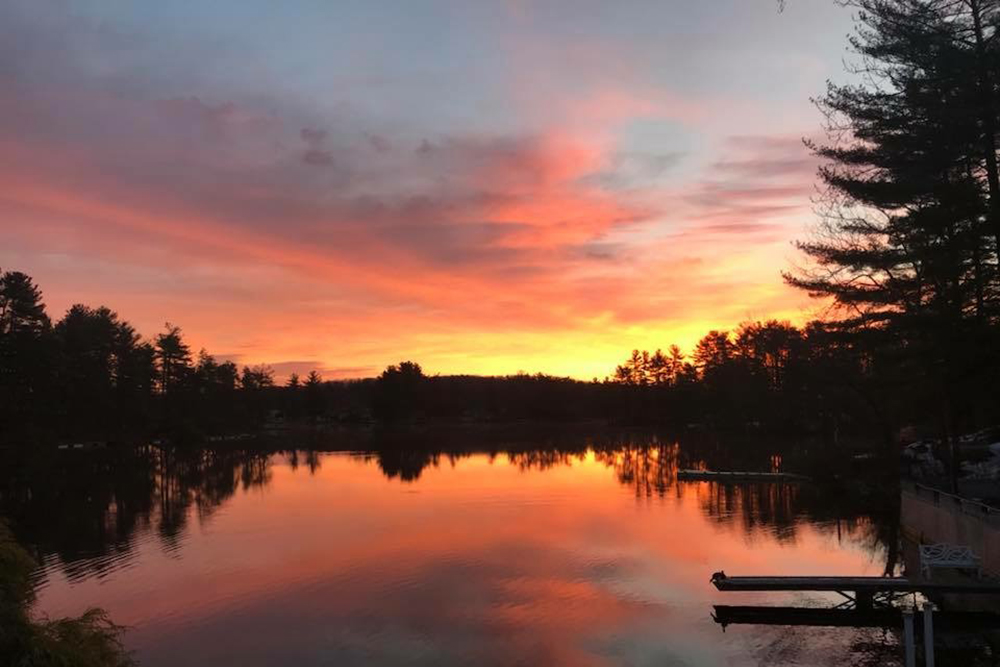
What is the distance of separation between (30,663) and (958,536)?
2121 centimetres

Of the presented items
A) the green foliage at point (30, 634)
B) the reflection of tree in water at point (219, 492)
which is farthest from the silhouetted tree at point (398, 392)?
the green foliage at point (30, 634)

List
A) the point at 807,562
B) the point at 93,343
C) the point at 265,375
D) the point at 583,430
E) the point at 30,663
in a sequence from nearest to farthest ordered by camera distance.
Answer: the point at 30,663 < the point at 807,562 < the point at 93,343 < the point at 583,430 < the point at 265,375

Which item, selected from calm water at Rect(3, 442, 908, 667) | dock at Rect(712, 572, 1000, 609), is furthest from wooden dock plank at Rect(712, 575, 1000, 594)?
calm water at Rect(3, 442, 908, 667)

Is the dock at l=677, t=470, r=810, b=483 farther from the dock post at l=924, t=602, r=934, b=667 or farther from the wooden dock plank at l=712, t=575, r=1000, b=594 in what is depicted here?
the dock post at l=924, t=602, r=934, b=667

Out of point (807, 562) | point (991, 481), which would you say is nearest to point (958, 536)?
point (807, 562)

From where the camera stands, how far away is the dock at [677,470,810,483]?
48.8 meters

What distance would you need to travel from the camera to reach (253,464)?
67.2m

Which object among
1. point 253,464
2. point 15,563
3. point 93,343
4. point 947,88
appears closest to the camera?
point 15,563

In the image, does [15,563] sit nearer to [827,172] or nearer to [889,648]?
[889,648]

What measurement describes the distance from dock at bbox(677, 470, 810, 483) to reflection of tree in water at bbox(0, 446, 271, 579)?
99.1ft

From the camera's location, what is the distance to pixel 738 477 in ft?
162

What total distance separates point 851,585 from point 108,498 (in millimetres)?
41056

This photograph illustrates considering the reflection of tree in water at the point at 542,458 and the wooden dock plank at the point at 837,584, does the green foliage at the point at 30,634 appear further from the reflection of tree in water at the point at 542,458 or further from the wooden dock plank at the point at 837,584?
the reflection of tree in water at the point at 542,458

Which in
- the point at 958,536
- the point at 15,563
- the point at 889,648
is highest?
the point at 15,563
